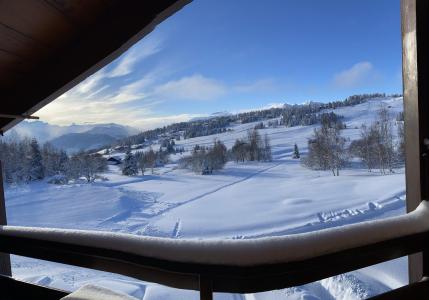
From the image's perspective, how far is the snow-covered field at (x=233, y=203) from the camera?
3670 millimetres

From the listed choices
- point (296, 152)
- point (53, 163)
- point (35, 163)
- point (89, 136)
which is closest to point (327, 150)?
point (296, 152)

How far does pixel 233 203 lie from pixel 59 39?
10.6 m

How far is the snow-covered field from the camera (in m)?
3.67

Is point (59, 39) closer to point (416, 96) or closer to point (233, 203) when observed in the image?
point (416, 96)

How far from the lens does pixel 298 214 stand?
830cm

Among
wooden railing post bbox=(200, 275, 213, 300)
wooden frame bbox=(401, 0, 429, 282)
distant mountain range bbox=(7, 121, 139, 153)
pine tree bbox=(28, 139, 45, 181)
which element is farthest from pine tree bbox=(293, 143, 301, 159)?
wooden railing post bbox=(200, 275, 213, 300)

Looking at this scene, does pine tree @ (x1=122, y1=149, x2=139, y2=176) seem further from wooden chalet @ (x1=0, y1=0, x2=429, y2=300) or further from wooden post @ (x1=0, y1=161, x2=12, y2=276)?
wooden chalet @ (x1=0, y1=0, x2=429, y2=300)

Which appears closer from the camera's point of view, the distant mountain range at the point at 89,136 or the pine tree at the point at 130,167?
the distant mountain range at the point at 89,136

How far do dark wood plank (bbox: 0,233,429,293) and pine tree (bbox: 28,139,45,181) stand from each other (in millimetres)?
12607

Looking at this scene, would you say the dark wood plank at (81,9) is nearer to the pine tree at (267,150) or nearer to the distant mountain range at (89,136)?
the distant mountain range at (89,136)

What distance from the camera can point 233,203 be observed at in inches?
438

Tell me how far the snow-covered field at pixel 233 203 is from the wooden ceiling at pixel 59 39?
2.37 meters

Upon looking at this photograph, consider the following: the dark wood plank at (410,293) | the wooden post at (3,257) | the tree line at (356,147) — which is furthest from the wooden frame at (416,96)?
the tree line at (356,147)

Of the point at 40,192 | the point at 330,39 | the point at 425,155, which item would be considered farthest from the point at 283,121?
the point at 425,155
